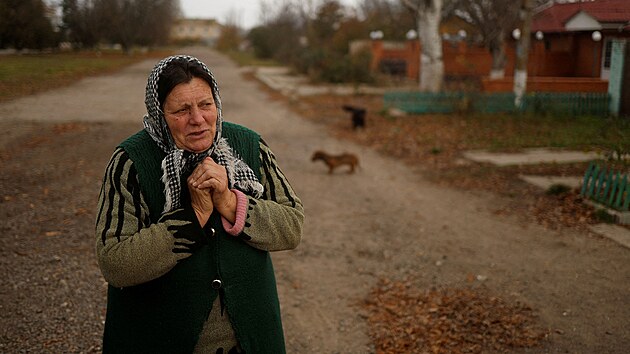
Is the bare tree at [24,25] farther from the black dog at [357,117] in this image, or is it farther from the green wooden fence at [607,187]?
the green wooden fence at [607,187]

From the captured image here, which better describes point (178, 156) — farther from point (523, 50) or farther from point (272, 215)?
point (523, 50)

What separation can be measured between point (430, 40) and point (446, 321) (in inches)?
572

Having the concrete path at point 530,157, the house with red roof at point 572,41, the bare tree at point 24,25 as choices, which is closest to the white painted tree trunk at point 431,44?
the house with red roof at point 572,41

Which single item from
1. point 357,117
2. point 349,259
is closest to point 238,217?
point 349,259

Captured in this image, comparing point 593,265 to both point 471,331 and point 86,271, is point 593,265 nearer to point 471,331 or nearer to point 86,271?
point 471,331

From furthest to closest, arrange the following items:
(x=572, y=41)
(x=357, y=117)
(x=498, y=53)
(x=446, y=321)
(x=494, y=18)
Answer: (x=498, y=53), (x=494, y=18), (x=572, y=41), (x=357, y=117), (x=446, y=321)

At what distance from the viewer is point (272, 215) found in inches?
75.3

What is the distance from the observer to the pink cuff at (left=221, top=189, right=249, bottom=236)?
1824 mm

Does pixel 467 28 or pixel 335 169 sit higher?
pixel 467 28

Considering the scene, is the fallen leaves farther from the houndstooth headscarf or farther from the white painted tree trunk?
the white painted tree trunk

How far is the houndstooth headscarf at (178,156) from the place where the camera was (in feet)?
5.89

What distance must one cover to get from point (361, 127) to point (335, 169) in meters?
4.29

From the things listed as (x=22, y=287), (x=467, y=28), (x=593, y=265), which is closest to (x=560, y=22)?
(x=467, y=28)

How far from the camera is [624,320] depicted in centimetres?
413
